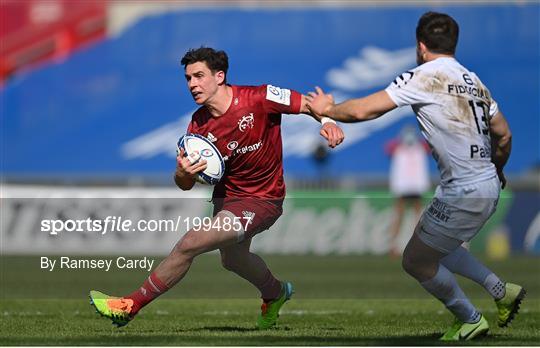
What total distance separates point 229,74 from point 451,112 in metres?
25.8

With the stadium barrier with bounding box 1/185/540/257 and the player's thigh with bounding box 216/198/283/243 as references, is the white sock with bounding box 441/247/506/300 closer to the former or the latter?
the player's thigh with bounding box 216/198/283/243

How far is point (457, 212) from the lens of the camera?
8.40 m

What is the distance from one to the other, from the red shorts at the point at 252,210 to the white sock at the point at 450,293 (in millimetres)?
1372

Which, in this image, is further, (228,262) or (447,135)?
(228,262)

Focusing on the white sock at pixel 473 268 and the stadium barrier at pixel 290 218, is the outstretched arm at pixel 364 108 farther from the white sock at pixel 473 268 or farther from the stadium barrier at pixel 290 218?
the stadium barrier at pixel 290 218

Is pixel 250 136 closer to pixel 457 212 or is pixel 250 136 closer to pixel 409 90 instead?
pixel 409 90

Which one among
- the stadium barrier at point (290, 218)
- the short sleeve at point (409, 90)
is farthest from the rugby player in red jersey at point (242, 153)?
the stadium barrier at point (290, 218)

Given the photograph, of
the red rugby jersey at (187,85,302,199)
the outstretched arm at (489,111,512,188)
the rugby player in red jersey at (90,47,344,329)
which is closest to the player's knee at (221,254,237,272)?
the rugby player in red jersey at (90,47,344,329)

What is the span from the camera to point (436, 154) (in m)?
8.43

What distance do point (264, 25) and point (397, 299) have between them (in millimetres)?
22469

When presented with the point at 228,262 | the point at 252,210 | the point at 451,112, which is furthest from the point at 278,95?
the point at 451,112

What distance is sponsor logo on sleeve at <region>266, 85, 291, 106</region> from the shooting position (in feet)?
31.0

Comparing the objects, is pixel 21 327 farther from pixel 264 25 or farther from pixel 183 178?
pixel 264 25

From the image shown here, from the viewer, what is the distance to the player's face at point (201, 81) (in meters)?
9.30
